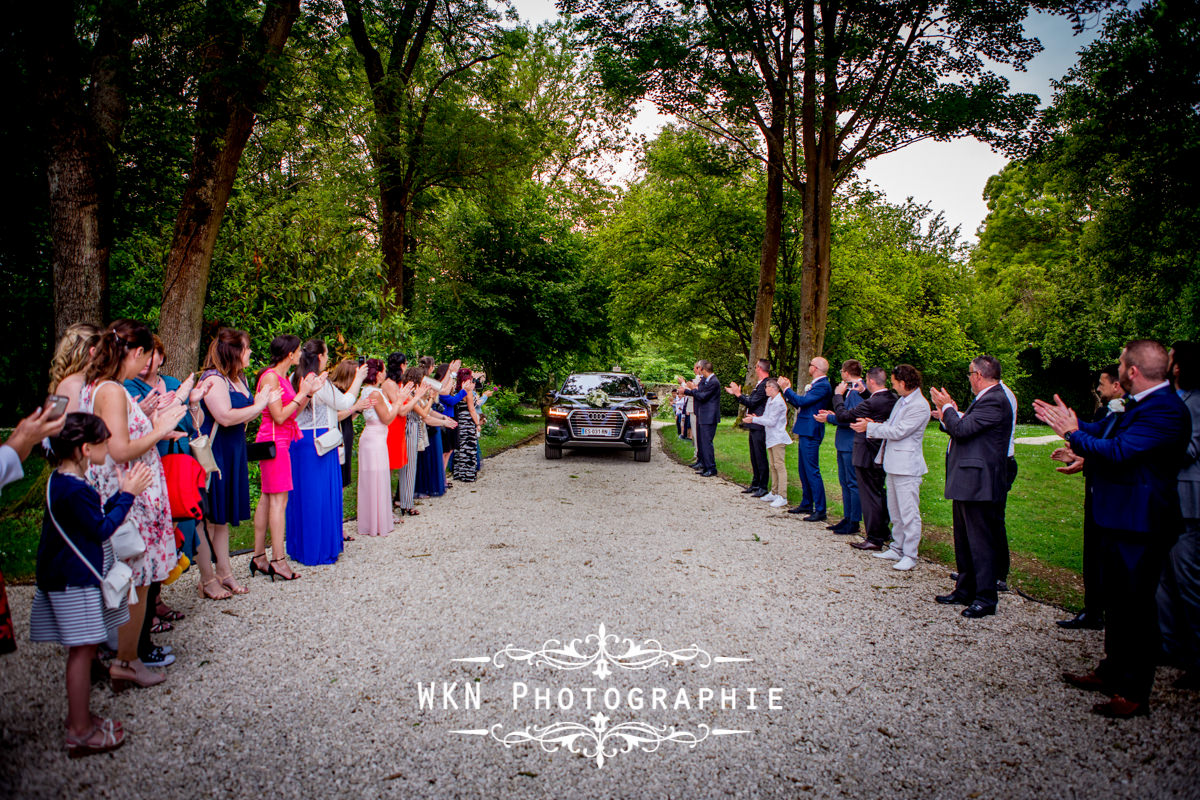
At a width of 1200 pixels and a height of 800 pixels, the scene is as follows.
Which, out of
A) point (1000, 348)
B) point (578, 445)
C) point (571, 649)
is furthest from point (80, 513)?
point (1000, 348)

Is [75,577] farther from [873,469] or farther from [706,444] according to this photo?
[706,444]

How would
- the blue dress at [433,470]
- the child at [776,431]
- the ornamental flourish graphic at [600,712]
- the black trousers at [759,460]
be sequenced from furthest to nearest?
the black trousers at [759,460] → the child at [776,431] → the blue dress at [433,470] → the ornamental flourish graphic at [600,712]

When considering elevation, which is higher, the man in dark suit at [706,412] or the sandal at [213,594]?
the man in dark suit at [706,412]

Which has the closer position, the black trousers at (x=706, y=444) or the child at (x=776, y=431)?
the child at (x=776, y=431)

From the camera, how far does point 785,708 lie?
3326mm

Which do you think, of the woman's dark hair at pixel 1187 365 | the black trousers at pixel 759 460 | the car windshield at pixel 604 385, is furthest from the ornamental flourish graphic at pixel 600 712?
the car windshield at pixel 604 385

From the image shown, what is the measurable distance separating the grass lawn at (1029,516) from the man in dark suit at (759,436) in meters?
0.54

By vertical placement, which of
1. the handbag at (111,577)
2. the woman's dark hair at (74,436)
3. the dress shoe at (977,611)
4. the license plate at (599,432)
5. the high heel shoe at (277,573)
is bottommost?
the dress shoe at (977,611)

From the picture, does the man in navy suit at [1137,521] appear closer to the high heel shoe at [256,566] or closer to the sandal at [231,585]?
the sandal at [231,585]

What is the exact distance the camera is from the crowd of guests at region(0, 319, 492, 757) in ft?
9.14

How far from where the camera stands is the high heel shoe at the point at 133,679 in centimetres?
335

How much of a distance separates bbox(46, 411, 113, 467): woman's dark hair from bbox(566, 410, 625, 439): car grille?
10548 mm

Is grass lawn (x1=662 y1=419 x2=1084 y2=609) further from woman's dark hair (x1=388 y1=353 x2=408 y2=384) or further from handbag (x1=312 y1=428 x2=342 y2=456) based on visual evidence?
handbag (x1=312 y1=428 x2=342 y2=456)

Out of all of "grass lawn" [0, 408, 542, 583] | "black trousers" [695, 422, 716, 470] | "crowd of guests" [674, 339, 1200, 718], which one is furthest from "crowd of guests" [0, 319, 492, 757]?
"black trousers" [695, 422, 716, 470]
